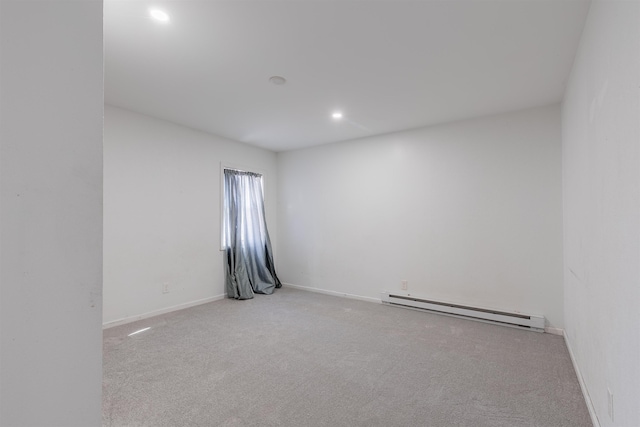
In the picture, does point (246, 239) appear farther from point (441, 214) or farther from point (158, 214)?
point (441, 214)

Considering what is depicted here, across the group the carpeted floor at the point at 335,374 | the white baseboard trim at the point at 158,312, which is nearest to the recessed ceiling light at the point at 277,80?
the carpeted floor at the point at 335,374

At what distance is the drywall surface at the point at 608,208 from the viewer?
3.78 feet

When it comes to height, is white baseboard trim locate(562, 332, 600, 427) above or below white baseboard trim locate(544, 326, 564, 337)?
above

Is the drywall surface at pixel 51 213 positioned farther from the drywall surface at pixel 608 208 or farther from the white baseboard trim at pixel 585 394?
the white baseboard trim at pixel 585 394

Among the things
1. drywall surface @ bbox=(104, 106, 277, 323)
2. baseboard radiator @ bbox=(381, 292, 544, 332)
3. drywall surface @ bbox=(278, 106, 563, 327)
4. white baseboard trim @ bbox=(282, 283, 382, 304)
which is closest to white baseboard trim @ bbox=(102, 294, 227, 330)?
drywall surface @ bbox=(104, 106, 277, 323)

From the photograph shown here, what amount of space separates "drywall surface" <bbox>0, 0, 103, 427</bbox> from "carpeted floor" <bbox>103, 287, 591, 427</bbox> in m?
1.35

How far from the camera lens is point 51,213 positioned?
0.70 metres

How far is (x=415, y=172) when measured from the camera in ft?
13.4

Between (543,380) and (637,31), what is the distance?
2.24 metres

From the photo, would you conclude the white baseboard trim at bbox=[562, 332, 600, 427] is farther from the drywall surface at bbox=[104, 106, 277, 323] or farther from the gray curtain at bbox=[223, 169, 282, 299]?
the drywall surface at bbox=[104, 106, 277, 323]

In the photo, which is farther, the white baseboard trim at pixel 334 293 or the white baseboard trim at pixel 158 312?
the white baseboard trim at pixel 334 293

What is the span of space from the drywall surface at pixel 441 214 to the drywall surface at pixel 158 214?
148cm

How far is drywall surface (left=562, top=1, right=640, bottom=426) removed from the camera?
115 cm

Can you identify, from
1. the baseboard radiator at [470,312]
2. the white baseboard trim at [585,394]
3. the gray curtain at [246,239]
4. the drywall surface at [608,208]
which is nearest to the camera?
the drywall surface at [608,208]
